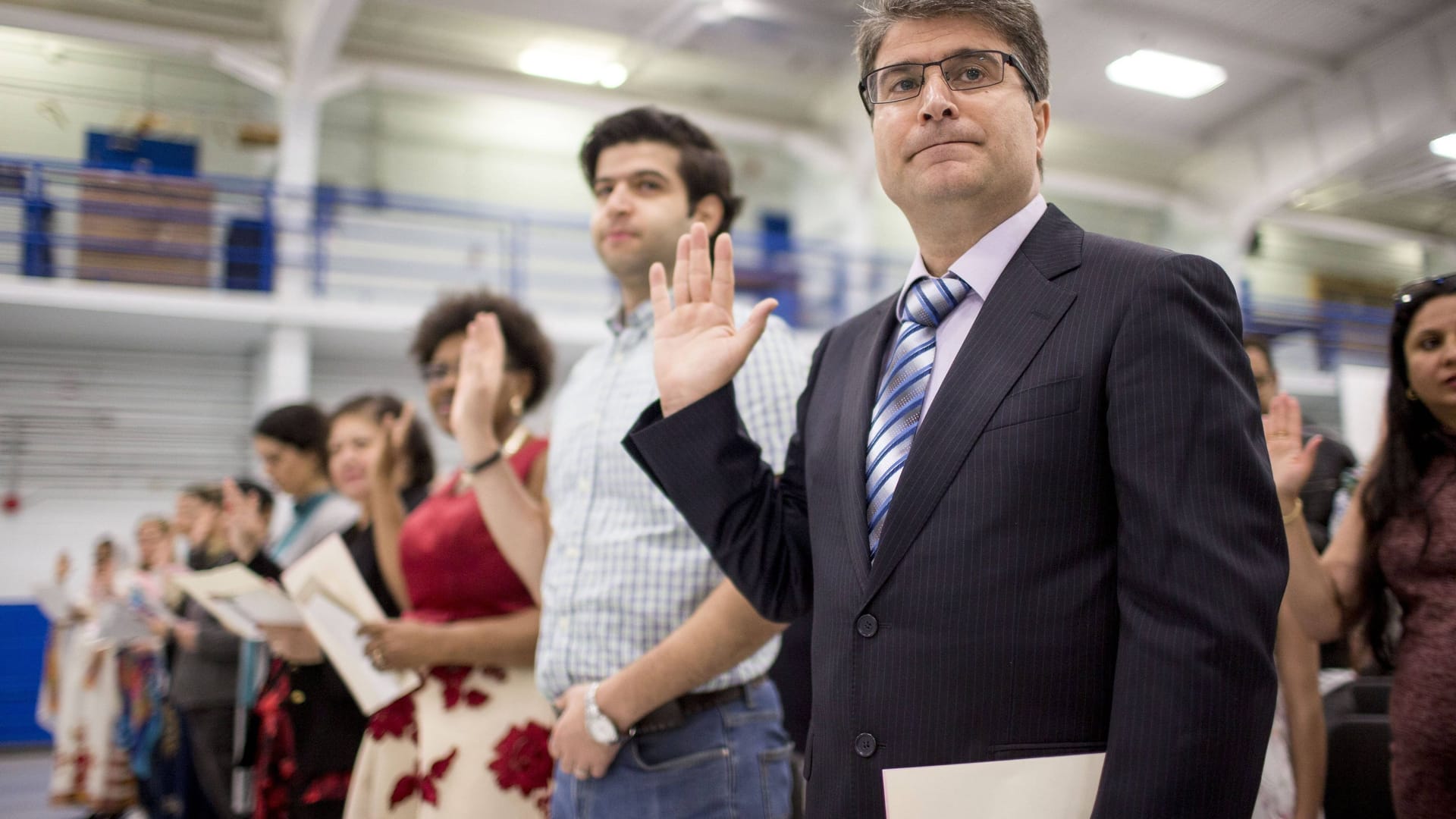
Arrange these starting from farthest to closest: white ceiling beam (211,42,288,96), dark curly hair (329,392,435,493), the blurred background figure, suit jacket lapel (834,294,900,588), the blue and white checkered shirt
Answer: white ceiling beam (211,42,288,96)
dark curly hair (329,392,435,493)
the blue and white checkered shirt
the blurred background figure
suit jacket lapel (834,294,900,588)

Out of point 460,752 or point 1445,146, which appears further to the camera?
point 460,752

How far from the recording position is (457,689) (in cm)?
195

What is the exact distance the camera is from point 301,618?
249 cm

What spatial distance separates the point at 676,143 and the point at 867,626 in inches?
44.5

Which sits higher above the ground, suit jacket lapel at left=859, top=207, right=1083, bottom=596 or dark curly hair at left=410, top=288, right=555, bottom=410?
dark curly hair at left=410, top=288, right=555, bottom=410

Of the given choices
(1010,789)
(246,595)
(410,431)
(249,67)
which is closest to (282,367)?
(249,67)

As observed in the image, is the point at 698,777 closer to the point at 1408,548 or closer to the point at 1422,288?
the point at 1408,548

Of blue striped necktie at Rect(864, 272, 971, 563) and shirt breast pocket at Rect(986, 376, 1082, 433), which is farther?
blue striped necktie at Rect(864, 272, 971, 563)

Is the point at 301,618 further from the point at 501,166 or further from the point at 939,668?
the point at 501,166

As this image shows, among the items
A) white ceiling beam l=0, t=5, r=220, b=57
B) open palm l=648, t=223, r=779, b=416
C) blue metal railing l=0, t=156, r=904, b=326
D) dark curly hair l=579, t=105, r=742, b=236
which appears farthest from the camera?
blue metal railing l=0, t=156, r=904, b=326

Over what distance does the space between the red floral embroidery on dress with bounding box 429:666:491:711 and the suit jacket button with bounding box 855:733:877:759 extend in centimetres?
118

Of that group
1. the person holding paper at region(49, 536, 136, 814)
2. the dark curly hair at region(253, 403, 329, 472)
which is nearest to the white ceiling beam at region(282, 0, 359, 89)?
the person holding paper at region(49, 536, 136, 814)

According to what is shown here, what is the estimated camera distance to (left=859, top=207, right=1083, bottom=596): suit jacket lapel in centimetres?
95

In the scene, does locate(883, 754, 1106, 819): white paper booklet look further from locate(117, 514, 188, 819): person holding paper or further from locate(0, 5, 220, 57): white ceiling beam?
locate(117, 514, 188, 819): person holding paper
